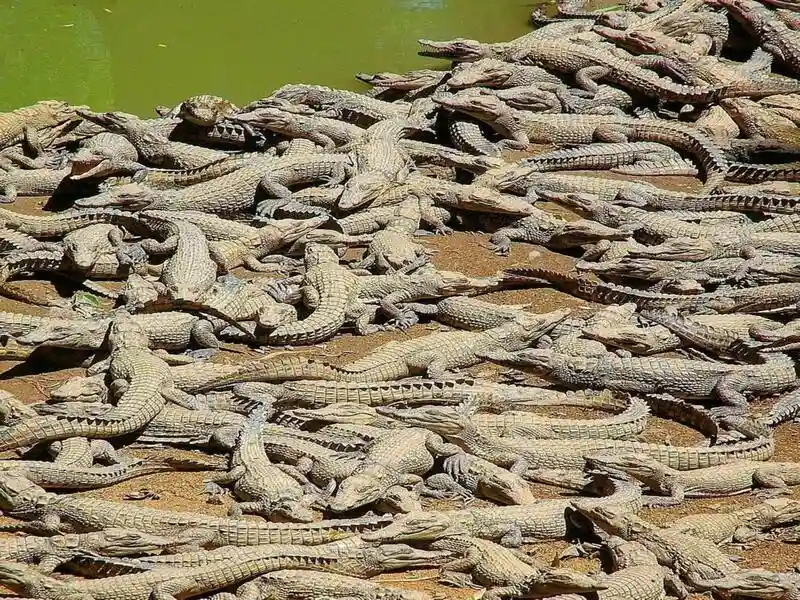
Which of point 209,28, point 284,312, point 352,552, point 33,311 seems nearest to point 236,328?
point 284,312

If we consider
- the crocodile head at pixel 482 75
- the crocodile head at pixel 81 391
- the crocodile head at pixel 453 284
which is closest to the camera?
the crocodile head at pixel 81 391

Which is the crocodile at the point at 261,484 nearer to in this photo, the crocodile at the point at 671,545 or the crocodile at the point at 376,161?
the crocodile at the point at 671,545

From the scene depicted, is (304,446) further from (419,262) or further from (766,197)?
(766,197)

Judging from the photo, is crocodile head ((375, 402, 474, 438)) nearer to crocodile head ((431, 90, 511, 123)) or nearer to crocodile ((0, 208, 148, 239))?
crocodile ((0, 208, 148, 239))

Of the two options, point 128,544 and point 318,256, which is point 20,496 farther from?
point 318,256

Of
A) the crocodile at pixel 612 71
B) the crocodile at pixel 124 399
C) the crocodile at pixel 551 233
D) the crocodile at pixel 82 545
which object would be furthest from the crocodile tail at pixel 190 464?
→ the crocodile at pixel 612 71

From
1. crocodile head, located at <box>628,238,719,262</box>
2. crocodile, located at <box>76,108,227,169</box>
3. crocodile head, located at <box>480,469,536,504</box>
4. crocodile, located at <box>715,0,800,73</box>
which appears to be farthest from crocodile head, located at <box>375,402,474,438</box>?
crocodile, located at <box>715,0,800,73</box>

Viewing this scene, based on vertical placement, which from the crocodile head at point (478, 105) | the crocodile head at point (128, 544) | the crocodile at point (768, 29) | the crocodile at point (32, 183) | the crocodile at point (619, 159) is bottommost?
the crocodile at point (32, 183)

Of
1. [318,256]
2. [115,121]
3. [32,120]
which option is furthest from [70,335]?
[32,120]
